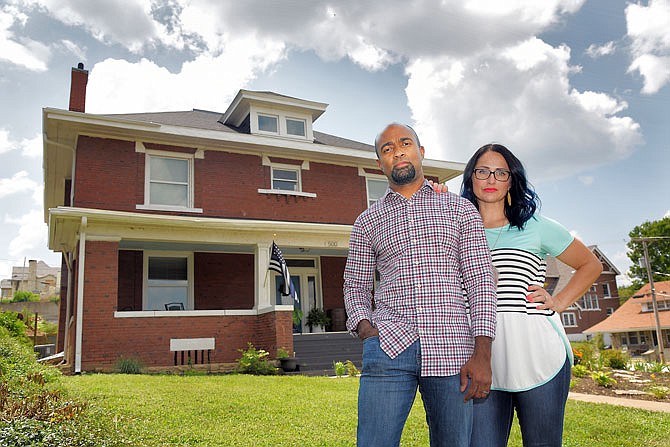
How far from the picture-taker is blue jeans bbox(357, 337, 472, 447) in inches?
93.6

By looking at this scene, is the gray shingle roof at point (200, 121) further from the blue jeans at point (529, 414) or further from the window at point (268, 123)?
the blue jeans at point (529, 414)

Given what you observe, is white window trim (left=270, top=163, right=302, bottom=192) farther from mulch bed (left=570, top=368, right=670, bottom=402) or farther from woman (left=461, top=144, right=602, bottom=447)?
woman (left=461, top=144, right=602, bottom=447)

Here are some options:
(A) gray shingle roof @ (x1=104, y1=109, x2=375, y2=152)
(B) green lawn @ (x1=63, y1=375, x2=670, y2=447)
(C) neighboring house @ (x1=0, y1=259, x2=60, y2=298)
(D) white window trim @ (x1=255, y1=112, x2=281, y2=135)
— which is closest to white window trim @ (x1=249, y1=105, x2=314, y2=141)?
(D) white window trim @ (x1=255, y1=112, x2=281, y2=135)

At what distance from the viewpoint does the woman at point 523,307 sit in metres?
2.44

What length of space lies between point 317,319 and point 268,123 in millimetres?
6331

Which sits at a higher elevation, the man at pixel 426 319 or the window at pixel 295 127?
the window at pixel 295 127

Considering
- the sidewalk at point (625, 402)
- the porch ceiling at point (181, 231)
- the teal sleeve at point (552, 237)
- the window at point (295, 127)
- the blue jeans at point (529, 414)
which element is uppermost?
the window at point (295, 127)

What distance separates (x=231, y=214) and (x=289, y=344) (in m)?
4.43

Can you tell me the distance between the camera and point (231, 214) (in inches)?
611

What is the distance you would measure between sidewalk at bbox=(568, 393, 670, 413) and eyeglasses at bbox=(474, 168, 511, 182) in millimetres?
6332

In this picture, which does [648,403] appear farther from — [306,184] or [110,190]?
[110,190]

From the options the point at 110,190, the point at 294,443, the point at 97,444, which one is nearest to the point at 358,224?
the point at 97,444

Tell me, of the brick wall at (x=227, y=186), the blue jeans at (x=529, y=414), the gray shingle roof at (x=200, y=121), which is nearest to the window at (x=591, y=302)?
the gray shingle roof at (x=200, y=121)

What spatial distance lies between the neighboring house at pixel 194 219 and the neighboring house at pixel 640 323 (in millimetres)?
29087
